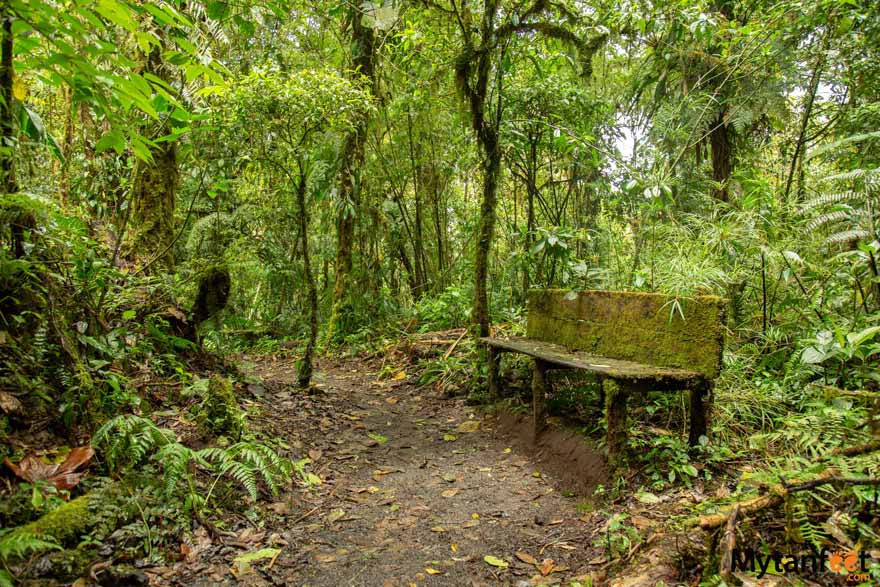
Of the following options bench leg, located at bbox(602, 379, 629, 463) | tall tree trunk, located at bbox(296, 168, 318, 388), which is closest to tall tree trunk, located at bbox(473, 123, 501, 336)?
tall tree trunk, located at bbox(296, 168, 318, 388)

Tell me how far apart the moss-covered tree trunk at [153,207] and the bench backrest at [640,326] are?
12.9ft

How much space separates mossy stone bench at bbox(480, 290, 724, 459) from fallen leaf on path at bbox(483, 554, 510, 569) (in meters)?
1.00

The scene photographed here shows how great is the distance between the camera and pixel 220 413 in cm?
369

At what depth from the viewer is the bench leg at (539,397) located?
4.30 metres

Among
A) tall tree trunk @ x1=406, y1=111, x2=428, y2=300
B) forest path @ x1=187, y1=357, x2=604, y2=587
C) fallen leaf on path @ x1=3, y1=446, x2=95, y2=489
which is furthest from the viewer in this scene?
tall tree trunk @ x1=406, y1=111, x2=428, y2=300

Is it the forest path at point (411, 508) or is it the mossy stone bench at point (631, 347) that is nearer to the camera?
the forest path at point (411, 508)

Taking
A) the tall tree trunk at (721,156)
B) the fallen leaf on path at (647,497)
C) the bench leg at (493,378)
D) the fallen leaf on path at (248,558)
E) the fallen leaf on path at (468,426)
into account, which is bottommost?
the fallen leaf on path at (468,426)

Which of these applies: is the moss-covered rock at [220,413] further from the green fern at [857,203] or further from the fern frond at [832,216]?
the fern frond at [832,216]

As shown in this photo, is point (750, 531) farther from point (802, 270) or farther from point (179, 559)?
point (802, 270)

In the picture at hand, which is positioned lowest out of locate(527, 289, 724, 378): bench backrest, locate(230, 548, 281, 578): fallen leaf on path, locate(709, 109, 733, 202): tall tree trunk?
locate(230, 548, 281, 578): fallen leaf on path

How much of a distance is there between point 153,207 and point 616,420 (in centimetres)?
484

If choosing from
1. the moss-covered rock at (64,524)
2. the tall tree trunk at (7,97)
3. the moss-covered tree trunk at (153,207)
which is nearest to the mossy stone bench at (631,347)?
the moss-covered rock at (64,524)

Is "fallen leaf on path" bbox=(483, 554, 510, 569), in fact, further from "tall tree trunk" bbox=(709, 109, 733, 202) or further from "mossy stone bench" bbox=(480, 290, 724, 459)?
"tall tree trunk" bbox=(709, 109, 733, 202)

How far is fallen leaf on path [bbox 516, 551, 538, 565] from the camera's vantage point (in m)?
2.63
